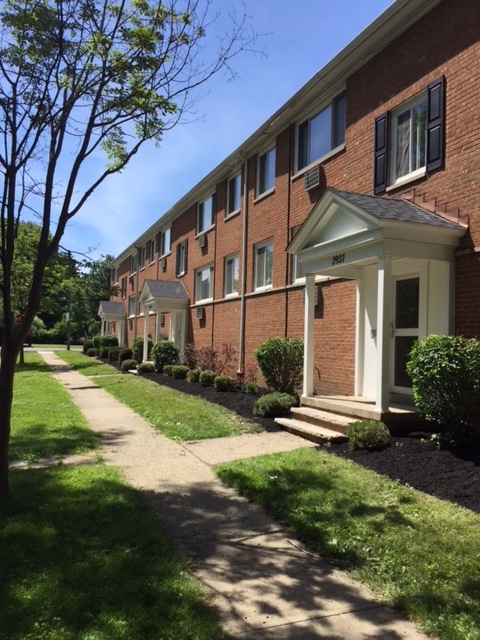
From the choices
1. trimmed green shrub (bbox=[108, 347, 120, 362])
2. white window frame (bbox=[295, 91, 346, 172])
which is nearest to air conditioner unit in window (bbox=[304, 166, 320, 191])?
white window frame (bbox=[295, 91, 346, 172])

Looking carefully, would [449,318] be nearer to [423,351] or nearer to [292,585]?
[423,351]

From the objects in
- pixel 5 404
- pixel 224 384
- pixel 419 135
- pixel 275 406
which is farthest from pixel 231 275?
pixel 5 404

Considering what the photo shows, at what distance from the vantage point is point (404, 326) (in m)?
8.90

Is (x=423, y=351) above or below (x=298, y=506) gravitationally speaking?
above

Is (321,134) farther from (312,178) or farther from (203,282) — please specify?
(203,282)

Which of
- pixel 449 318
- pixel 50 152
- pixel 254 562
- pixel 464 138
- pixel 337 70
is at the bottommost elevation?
pixel 254 562

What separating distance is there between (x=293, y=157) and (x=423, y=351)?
783cm

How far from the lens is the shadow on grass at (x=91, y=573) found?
290 centimetres

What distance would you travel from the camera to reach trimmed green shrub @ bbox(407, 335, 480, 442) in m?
6.22

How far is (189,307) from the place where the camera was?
21.4m

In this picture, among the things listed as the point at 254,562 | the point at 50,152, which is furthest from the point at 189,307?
the point at 254,562

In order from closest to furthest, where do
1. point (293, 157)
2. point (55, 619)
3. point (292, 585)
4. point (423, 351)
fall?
point (55, 619) → point (292, 585) → point (423, 351) → point (293, 157)

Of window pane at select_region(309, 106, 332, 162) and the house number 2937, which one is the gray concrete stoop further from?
window pane at select_region(309, 106, 332, 162)

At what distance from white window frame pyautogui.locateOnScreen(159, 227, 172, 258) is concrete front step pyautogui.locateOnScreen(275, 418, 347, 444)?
56.3 feet
